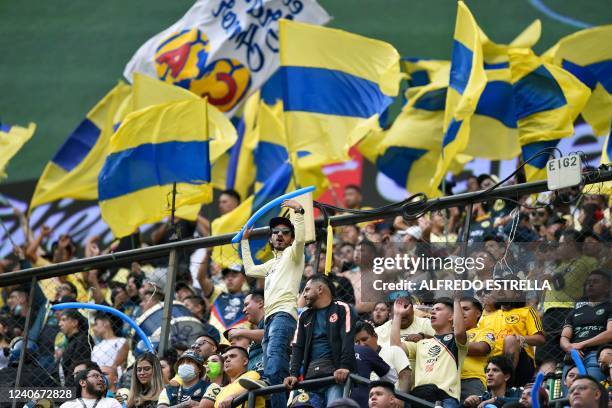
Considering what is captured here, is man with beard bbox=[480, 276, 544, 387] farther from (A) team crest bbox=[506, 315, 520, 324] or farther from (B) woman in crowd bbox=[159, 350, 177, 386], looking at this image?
(B) woman in crowd bbox=[159, 350, 177, 386]

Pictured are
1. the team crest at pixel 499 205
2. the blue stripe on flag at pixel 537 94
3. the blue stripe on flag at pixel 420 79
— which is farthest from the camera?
the blue stripe on flag at pixel 420 79

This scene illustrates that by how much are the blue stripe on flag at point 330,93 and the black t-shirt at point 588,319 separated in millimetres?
5263

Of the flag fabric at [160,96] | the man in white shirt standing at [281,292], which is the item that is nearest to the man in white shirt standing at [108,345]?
the man in white shirt standing at [281,292]

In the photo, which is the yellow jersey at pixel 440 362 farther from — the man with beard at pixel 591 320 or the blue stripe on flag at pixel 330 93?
the blue stripe on flag at pixel 330 93

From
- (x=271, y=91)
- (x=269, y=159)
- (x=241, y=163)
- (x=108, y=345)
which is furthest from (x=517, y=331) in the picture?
(x=271, y=91)

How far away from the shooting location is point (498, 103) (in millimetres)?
15859

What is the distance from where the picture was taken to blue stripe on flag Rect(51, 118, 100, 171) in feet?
60.4

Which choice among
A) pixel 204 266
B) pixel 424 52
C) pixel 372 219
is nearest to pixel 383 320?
pixel 372 219

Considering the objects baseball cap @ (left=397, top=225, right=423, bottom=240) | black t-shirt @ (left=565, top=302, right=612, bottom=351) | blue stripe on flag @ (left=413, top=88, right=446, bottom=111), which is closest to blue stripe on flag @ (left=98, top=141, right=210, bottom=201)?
baseball cap @ (left=397, top=225, right=423, bottom=240)

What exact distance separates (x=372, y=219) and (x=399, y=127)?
494 cm

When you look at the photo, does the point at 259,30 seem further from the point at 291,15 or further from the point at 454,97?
the point at 454,97

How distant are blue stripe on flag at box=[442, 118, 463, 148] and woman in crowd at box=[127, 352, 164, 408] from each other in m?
4.24

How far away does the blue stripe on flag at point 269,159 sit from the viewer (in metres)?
17.2

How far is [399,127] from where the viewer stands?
16.5 m
